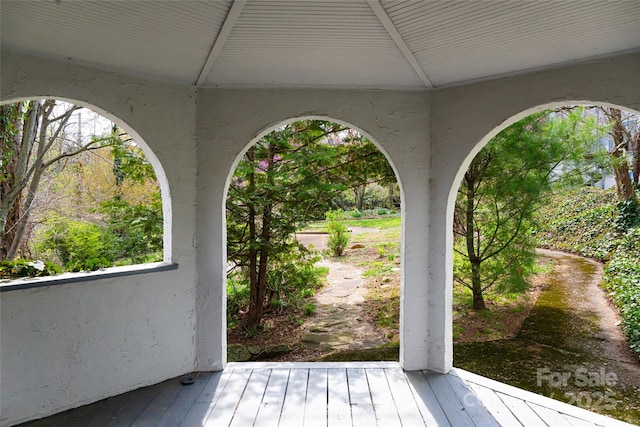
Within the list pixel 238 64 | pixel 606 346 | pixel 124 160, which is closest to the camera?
pixel 238 64

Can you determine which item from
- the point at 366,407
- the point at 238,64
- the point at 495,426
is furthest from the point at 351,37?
the point at 495,426

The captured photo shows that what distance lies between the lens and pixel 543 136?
4.39m

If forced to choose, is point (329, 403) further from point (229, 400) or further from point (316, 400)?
point (229, 400)

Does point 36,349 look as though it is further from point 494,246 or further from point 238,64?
point 494,246

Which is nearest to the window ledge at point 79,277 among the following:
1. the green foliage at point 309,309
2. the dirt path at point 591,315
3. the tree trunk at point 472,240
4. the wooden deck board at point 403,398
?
the wooden deck board at point 403,398

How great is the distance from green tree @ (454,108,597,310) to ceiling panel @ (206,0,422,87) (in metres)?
2.08

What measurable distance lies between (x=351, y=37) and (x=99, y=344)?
9.02 feet

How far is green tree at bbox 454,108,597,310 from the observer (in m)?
4.39

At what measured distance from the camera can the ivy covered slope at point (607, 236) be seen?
487 cm

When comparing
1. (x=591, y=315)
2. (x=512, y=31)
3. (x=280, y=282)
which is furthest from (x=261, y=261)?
(x=591, y=315)

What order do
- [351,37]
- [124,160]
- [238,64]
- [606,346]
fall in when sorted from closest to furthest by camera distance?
[351,37] < [238,64] < [606,346] < [124,160]

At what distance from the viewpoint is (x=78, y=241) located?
5121mm

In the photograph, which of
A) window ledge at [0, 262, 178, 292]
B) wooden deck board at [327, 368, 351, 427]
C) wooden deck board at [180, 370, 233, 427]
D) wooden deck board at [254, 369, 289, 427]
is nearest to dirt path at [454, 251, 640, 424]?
wooden deck board at [327, 368, 351, 427]

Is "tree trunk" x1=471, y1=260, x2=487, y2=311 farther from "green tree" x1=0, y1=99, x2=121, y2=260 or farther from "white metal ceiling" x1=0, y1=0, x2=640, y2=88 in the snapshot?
"green tree" x1=0, y1=99, x2=121, y2=260
